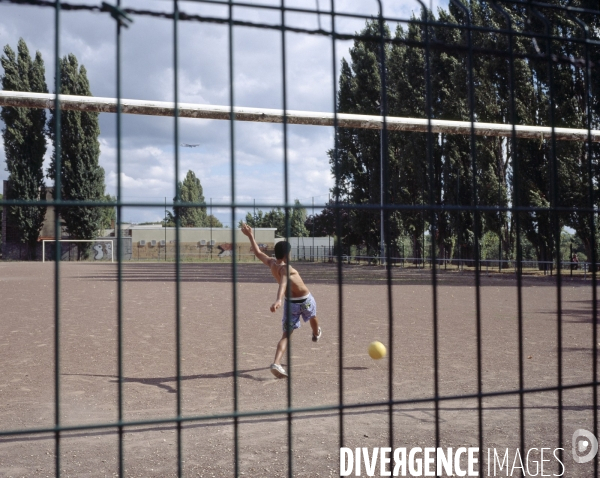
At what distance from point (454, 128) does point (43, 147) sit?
136ft

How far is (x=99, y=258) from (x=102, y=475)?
148ft

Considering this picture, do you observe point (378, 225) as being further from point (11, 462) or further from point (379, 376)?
point (11, 462)

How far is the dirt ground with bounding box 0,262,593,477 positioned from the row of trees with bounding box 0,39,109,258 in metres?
26.8

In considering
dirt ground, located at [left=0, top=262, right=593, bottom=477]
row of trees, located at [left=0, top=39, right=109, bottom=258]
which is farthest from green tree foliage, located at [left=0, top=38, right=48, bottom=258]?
dirt ground, located at [left=0, top=262, right=593, bottom=477]

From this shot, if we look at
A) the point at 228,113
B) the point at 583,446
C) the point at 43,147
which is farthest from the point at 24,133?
the point at 583,446

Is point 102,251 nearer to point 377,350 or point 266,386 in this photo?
point 266,386

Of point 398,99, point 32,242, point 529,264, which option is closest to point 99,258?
point 32,242

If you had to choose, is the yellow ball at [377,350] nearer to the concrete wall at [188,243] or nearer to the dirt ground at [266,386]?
the dirt ground at [266,386]

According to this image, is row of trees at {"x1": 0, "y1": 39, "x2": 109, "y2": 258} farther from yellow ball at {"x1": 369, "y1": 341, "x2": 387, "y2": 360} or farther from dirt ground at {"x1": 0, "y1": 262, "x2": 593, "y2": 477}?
yellow ball at {"x1": 369, "y1": 341, "x2": 387, "y2": 360}

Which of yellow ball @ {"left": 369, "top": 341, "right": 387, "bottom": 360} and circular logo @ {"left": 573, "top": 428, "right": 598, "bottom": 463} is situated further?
yellow ball @ {"left": 369, "top": 341, "right": 387, "bottom": 360}

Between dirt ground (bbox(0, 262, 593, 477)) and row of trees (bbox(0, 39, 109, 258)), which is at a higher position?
row of trees (bbox(0, 39, 109, 258))

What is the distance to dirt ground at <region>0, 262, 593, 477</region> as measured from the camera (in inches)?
141

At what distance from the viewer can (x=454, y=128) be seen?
440cm

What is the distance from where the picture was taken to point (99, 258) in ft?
151
